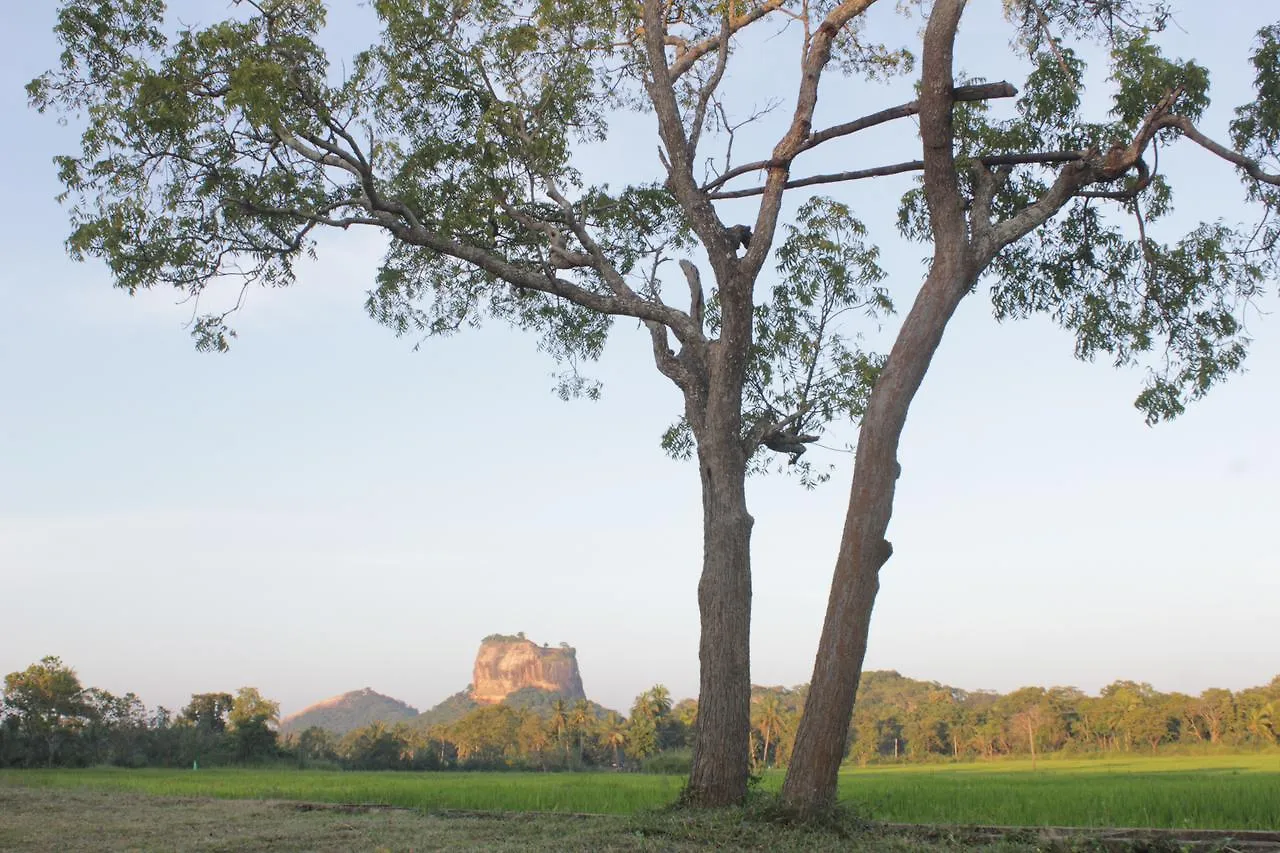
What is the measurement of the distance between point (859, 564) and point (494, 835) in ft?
10.7

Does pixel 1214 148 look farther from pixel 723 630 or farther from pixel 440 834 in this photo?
pixel 440 834

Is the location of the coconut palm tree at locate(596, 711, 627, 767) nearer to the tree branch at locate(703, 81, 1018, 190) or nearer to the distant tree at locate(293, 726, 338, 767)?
the distant tree at locate(293, 726, 338, 767)

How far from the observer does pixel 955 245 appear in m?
7.16

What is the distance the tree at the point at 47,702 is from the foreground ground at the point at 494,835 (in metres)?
28.8

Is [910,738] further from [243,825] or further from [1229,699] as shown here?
[243,825]

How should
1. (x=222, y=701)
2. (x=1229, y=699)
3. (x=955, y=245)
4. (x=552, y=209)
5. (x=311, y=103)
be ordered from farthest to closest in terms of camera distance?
1. (x=1229, y=699)
2. (x=222, y=701)
3. (x=552, y=209)
4. (x=311, y=103)
5. (x=955, y=245)

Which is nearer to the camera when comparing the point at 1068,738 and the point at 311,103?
the point at 311,103

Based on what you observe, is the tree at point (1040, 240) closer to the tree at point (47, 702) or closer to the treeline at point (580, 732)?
the treeline at point (580, 732)

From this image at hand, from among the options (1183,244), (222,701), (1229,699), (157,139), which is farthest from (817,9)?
(1229,699)

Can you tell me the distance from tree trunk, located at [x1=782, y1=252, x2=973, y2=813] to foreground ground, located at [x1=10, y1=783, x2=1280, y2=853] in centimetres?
41

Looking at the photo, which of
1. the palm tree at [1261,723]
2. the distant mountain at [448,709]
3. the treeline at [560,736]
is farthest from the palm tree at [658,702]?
the distant mountain at [448,709]

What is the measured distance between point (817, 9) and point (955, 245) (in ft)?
11.7

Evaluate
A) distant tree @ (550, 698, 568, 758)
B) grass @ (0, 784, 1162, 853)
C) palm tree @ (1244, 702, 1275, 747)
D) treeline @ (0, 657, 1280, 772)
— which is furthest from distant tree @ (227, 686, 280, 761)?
palm tree @ (1244, 702, 1275, 747)

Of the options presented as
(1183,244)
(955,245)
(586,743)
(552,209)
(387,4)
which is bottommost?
(586,743)
